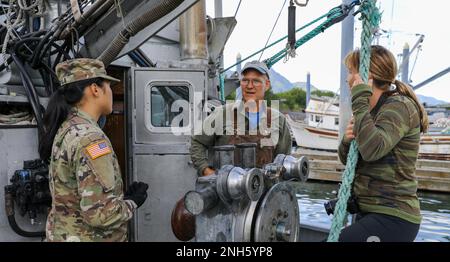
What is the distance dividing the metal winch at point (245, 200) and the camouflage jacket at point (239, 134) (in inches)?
19.4

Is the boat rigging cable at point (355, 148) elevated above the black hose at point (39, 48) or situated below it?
below

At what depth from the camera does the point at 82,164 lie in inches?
83.7

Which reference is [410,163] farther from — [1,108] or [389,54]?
[1,108]

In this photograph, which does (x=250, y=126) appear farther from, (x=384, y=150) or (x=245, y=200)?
(x=384, y=150)

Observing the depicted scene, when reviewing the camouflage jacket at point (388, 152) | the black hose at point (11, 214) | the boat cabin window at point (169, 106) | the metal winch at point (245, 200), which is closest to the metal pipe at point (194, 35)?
the boat cabin window at point (169, 106)

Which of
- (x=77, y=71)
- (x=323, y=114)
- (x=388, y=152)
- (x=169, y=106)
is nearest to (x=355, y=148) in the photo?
(x=388, y=152)

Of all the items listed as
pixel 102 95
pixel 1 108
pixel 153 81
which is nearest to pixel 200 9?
pixel 153 81

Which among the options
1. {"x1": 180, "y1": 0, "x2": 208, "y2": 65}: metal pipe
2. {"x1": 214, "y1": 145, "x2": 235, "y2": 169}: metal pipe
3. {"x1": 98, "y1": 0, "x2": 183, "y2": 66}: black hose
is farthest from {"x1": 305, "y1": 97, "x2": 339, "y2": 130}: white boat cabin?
{"x1": 214, "y1": 145, "x2": 235, "y2": 169}: metal pipe

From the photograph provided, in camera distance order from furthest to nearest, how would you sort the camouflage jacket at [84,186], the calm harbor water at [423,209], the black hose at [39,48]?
the calm harbor water at [423,209] < the black hose at [39,48] < the camouflage jacket at [84,186]

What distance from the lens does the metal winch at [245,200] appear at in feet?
7.02

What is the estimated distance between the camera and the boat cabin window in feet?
14.5

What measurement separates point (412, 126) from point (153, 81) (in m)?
2.91

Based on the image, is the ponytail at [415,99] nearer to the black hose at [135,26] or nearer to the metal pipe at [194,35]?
the black hose at [135,26]

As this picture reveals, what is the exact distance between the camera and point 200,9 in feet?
15.8
